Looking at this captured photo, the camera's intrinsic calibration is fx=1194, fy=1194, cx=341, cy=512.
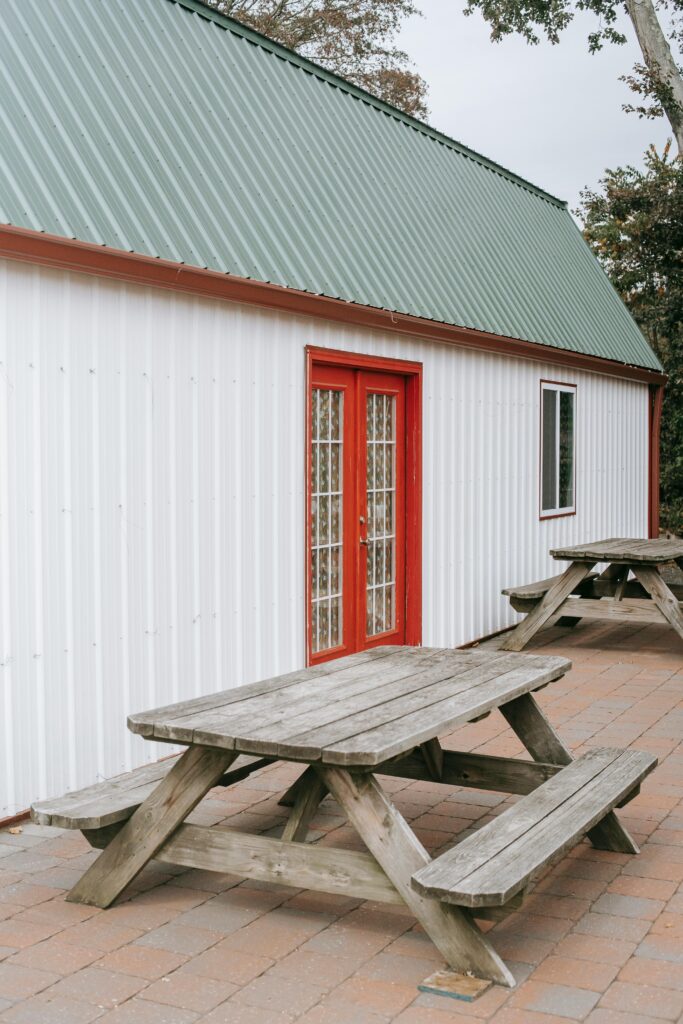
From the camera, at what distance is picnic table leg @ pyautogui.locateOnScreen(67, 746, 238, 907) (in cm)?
418

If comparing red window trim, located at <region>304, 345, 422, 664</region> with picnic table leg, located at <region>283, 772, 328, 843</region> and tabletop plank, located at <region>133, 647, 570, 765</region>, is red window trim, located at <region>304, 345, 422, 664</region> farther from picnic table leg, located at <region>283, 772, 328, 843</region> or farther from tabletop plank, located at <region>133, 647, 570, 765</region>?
picnic table leg, located at <region>283, 772, 328, 843</region>

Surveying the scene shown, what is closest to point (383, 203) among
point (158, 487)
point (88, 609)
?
point (158, 487)

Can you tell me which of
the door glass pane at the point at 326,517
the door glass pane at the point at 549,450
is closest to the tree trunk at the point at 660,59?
the door glass pane at the point at 549,450

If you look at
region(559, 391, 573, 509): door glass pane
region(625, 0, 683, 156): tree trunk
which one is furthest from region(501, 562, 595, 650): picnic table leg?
region(625, 0, 683, 156): tree trunk

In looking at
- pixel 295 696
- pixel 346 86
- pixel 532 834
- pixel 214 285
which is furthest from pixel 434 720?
pixel 346 86

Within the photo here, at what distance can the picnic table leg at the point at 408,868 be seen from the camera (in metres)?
3.78

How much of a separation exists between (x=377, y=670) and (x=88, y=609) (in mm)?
1549

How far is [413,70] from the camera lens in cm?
2872

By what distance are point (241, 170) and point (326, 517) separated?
232 centimetres

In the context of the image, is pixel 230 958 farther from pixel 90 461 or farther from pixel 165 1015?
pixel 90 461

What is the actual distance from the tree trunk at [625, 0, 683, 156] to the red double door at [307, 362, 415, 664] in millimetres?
11714

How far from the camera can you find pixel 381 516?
888 centimetres

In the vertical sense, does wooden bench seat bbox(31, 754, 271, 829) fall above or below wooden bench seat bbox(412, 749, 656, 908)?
above

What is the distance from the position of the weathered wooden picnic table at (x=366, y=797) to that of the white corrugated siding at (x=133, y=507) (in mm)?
896
